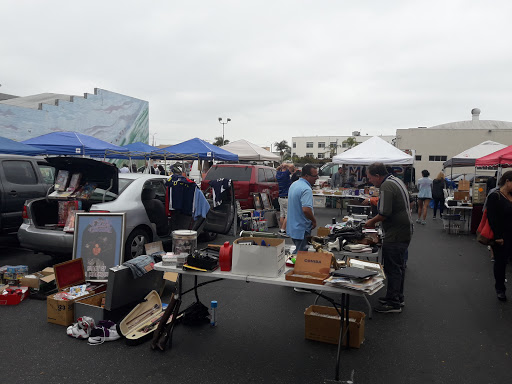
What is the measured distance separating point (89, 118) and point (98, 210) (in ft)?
68.5

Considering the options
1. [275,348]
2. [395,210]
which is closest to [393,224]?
[395,210]

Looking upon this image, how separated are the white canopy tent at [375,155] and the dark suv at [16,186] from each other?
349 inches

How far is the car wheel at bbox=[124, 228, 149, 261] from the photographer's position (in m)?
6.46

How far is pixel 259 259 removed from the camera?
3639 millimetres

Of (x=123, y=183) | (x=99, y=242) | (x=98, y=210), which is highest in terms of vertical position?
(x=123, y=183)

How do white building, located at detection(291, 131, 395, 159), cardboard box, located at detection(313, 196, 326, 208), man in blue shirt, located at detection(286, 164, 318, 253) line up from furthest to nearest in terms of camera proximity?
1. white building, located at detection(291, 131, 395, 159)
2. cardboard box, located at detection(313, 196, 326, 208)
3. man in blue shirt, located at detection(286, 164, 318, 253)

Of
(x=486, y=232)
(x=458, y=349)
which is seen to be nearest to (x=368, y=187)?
(x=486, y=232)

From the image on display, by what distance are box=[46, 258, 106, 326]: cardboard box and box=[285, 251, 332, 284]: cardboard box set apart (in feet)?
8.56

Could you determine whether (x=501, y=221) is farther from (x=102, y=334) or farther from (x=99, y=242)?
(x=99, y=242)

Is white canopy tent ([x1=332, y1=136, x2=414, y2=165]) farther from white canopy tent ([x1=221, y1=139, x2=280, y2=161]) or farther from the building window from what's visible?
the building window

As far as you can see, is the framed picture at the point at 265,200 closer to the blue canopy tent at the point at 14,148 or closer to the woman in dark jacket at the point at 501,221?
the blue canopy tent at the point at 14,148

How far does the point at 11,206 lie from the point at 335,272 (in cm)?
685

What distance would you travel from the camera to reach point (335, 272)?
353 cm

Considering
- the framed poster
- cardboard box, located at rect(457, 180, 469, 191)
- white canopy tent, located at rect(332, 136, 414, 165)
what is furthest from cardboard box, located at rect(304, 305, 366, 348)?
cardboard box, located at rect(457, 180, 469, 191)
